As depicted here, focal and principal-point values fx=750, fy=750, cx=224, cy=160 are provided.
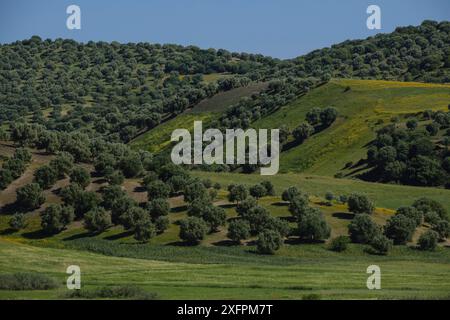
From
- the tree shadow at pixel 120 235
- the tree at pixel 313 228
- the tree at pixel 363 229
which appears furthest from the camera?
the tree shadow at pixel 120 235

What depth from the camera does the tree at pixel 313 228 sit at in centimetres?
6481

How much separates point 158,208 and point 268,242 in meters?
12.8

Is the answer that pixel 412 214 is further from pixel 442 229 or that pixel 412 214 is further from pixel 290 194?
pixel 290 194

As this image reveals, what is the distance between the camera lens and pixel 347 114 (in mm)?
136000

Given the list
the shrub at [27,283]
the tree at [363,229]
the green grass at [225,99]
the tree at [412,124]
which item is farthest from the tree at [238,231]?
the green grass at [225,99]

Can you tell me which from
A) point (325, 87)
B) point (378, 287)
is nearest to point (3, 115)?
point (325, 87)

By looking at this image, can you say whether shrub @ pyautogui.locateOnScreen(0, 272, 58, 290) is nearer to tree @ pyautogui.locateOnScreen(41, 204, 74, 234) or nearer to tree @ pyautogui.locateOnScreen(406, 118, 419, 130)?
tree @ pyautogui.locateOnScreen(41, 204, 74, 234)

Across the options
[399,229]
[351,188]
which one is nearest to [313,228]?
[399,229]

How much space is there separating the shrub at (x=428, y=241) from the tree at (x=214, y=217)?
17459 millimetres

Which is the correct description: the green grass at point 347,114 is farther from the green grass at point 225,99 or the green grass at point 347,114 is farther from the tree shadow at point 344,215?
the tree shadow at point 344,215

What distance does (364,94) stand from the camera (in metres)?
144

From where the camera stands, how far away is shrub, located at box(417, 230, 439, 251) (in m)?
64.4

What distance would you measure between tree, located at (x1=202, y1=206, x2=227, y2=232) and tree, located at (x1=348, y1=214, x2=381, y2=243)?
1144 cm
